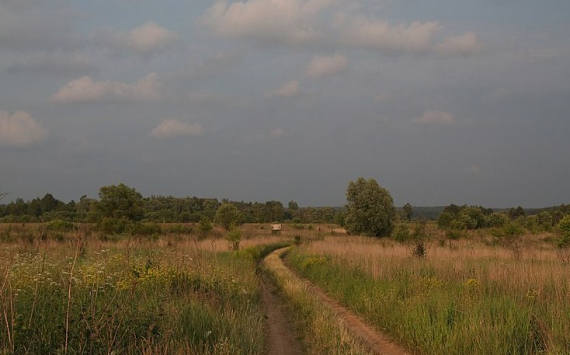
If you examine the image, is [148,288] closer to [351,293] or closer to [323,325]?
[323,325]

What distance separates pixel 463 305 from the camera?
1006 centimetres

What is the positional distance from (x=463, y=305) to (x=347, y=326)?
3099mm

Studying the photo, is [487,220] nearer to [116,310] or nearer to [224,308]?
[224,308]

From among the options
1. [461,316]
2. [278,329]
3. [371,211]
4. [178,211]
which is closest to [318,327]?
[278,329]

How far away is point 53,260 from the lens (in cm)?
1069

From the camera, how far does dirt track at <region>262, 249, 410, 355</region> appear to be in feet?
33.2

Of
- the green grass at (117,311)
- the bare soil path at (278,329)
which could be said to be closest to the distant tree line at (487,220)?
the bare soil path at (278,329)

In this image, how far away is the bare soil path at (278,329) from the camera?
10219 millimetres

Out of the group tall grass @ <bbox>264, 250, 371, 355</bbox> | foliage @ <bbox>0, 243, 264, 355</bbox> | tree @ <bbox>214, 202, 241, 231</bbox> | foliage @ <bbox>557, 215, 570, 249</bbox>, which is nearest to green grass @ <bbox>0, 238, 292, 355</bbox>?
foliage @ <bbox>0, 243, 264, 355</bbox>

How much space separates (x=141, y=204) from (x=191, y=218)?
114ft

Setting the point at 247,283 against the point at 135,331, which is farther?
the point at 247,283

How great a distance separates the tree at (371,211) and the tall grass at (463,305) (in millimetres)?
35726

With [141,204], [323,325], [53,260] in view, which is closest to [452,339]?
[323,325]

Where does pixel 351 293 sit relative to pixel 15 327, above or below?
below
